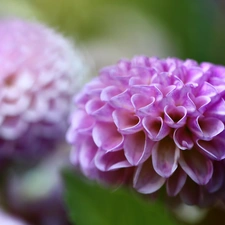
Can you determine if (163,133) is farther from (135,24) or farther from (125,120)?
(135,24)

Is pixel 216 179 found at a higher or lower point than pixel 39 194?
higher

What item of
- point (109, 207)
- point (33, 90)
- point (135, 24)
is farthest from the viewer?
point (135, 24)

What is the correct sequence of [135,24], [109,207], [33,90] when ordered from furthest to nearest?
[135,24] → [33,90] → [109,207]

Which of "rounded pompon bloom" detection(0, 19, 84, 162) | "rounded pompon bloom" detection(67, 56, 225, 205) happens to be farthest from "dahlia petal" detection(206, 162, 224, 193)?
"rounded pompon bloom" detection(0, 19, 84, 162)

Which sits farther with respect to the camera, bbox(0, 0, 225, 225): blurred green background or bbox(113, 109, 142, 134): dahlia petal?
bbox(0, 0, 225, 225): blurred green background

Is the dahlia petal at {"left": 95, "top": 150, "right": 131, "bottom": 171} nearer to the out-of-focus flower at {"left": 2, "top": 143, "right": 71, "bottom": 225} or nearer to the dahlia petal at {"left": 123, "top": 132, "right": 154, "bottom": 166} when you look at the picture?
the dahlia petal at {"left": 123, "top": 132, "right": 154, "bottom": 166}

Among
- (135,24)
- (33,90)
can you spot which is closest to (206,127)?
(33,90)

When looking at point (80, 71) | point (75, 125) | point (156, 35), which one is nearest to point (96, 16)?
point (156, 35)
